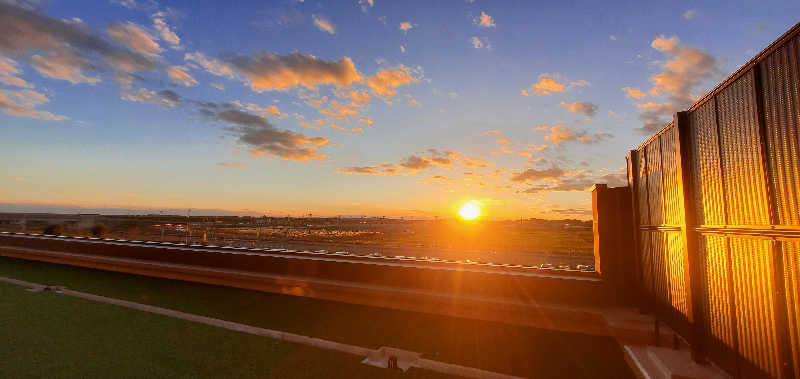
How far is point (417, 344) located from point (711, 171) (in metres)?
4.19

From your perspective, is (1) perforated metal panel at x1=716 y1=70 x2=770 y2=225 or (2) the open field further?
(2) the open field

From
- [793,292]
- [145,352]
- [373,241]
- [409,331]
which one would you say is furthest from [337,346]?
[373,241]

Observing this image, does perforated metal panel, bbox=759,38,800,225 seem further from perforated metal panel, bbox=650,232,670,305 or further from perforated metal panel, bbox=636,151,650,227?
perforated metal panel, bbox=636,151,650,227

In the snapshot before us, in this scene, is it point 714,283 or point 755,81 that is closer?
point 755,81

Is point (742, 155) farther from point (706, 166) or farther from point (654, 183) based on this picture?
point (654, 183)

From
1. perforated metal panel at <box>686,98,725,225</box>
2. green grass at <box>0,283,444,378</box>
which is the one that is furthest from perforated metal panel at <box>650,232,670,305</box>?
green grass at <box>0,283,444,378</box>

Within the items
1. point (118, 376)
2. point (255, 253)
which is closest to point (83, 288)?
point (255, 253)

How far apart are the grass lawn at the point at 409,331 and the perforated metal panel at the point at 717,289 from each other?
1.21 m

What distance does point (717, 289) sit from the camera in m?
3.92

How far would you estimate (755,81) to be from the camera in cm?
329

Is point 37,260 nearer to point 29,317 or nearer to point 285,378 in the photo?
point 29,317

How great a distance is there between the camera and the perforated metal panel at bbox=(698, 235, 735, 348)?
373cm

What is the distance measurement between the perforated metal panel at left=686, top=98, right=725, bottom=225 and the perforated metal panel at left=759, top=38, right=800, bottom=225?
831 millimetres

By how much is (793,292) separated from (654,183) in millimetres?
2961
